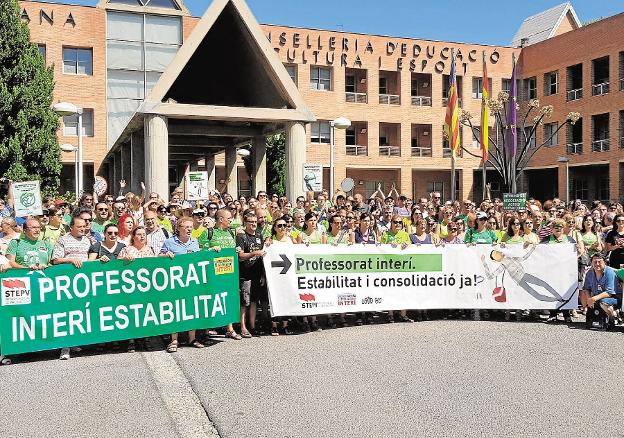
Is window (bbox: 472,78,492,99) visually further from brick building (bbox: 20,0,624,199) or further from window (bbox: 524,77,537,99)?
window (bbox: 524,77,537,99)

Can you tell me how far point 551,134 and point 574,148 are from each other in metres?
2.20

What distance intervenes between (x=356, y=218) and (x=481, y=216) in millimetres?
2186

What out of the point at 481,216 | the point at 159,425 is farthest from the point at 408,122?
the point at 159,425

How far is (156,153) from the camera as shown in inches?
610

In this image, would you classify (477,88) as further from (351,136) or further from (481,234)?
(481,234)

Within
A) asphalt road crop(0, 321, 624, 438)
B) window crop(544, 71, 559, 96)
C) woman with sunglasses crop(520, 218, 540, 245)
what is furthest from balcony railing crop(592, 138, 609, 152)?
asphalt road crop(0, 321, 624, 438)

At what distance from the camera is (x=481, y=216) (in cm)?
1087

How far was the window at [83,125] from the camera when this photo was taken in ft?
109

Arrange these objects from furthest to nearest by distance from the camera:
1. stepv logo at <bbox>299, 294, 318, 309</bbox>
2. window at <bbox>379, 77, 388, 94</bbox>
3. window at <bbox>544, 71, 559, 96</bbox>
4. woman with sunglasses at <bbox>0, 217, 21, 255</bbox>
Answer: window at <bbox>379, 77, 388, 94</bbox>
window at <bbox>544, 71, 559, 96</bbox>
stepv logo at <bbox>299, 294, 318, 309</bbox>
woman with sunglasses at <bbox>0, 217, 21, 255</bbox>

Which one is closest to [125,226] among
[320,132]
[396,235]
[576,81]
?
[396,235]

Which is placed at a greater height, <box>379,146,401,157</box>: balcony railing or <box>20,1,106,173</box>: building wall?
<box>20,1,106,173</box>: building wall

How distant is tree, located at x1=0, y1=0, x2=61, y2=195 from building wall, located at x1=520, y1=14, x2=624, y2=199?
3195cm

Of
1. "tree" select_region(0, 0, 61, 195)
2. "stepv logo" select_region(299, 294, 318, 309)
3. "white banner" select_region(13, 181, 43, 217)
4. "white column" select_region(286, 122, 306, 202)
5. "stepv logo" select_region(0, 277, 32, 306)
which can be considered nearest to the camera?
"stepv logo" select_region(0, 277, 32, 306)

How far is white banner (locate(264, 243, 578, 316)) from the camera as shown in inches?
375
